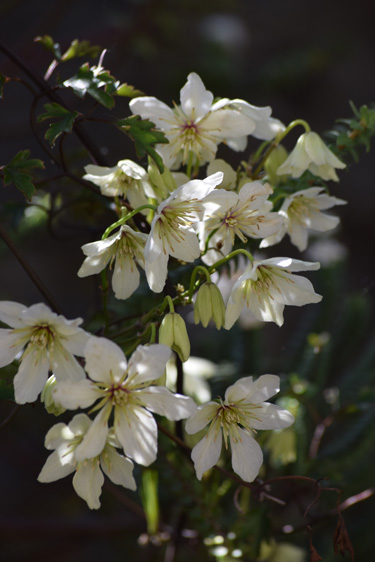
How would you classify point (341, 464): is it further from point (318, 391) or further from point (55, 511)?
point (55, 511)

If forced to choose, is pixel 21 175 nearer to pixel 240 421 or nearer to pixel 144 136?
pixel 144 136

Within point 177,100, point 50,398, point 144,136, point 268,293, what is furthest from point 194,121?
point 177,100

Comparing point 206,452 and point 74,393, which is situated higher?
point 74,393

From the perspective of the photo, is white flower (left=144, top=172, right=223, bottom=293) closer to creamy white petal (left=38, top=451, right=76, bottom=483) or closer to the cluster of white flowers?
the cluster of white flowers

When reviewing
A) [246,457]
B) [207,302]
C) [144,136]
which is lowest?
[246,457]

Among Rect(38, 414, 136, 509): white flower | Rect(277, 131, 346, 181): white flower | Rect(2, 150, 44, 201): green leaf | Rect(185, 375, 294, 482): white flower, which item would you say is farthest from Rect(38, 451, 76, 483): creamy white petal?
Rect(277, 131, 346, 181): white flower

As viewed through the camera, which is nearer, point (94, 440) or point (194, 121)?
point (94, 440)
